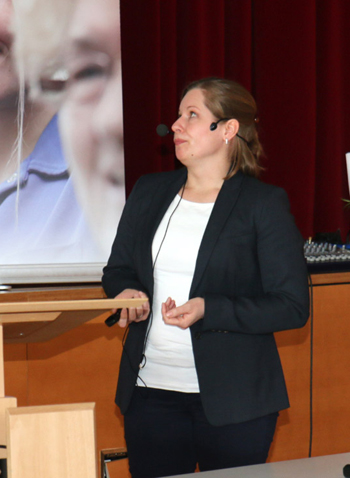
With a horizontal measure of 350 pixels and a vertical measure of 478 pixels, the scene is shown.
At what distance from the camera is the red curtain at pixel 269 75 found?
272 cm

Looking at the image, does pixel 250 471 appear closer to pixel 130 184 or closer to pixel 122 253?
pixel 122 253

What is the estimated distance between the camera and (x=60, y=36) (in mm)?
2340

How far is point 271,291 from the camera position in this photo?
135cm

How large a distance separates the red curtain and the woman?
50.8 inches

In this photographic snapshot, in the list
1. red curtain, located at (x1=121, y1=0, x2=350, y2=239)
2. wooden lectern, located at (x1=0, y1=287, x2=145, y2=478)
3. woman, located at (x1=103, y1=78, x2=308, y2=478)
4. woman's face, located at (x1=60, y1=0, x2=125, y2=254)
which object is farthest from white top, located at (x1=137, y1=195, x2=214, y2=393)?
red curtain, located at (x1=121, y1=0, x2=350, y2=239)

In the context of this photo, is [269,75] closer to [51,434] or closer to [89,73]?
[89,73]

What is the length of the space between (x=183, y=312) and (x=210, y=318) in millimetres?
83

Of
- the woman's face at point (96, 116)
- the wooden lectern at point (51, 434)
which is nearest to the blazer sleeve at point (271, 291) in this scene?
the wooden lectern at point (51, 434)

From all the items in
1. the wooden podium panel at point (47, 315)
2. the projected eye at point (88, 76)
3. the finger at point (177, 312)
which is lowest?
the finger at point (177, 312)

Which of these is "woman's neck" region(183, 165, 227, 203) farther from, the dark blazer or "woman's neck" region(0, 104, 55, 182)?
"woman's neck" region(0, 104, 55, 182)

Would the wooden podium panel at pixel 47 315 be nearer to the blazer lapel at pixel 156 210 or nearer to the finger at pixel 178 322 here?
the finger at pixel 178 322

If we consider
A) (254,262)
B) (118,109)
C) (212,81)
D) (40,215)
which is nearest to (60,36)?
(118,109)

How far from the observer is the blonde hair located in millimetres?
1495

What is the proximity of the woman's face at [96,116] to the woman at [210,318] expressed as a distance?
2.99ft
